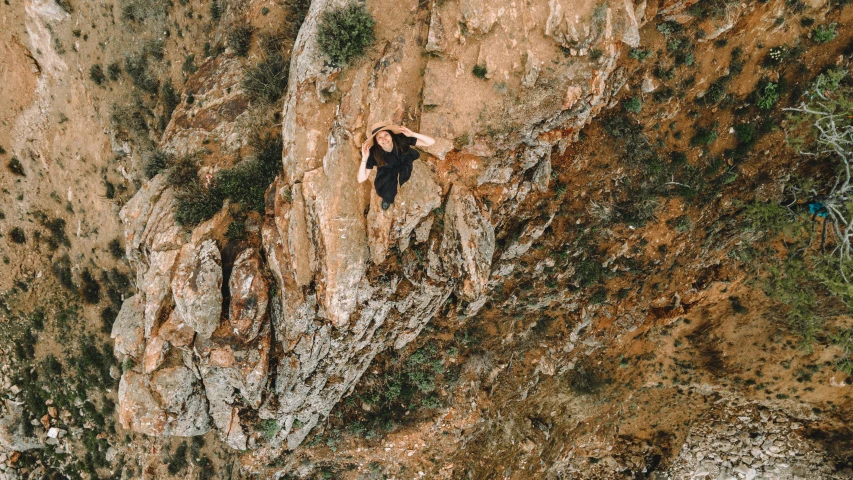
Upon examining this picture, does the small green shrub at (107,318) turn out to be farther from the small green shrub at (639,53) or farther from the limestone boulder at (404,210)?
the small green shrub at (639,53)

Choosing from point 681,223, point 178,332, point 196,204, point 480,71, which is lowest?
point 681,223

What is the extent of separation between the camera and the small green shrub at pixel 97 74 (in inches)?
610

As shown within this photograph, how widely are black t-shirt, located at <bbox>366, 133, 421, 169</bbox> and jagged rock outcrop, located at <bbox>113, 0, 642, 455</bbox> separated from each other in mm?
741

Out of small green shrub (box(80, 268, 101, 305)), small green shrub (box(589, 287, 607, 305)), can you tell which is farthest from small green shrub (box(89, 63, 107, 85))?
small green shrub (box(589, 287, 607, 305))

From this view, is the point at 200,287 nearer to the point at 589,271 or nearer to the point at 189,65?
the point at 189,65

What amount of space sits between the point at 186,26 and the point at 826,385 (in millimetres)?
25811

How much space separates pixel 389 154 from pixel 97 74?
13471 millimetres

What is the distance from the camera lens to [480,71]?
10.1 metres

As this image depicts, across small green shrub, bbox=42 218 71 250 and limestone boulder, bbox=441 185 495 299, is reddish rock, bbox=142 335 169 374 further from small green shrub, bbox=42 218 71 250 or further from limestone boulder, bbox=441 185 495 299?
limestone boulder, bbox=441 185 495 299

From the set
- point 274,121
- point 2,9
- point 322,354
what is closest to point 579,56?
point 274,121

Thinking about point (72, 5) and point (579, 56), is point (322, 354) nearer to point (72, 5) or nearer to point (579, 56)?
point (579, 56)

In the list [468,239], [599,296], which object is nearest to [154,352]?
[468,239]

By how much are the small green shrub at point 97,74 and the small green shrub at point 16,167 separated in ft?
17.9

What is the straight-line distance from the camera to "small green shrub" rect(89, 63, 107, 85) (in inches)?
610
